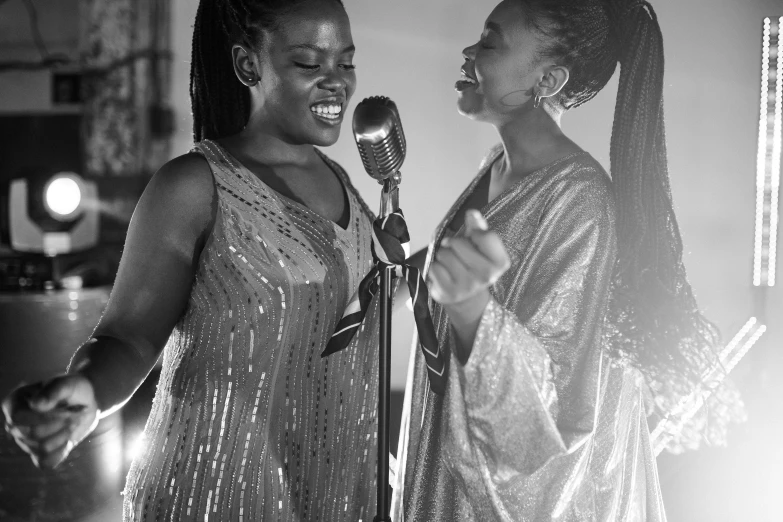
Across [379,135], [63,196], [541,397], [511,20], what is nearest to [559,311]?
[541,397]

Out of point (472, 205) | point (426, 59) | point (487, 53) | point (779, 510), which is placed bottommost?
point (779, 510)

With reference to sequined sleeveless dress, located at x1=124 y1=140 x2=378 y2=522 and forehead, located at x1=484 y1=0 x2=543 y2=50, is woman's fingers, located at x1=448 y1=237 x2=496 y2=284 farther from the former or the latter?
forehead, located at x1=484 y1=0 x2=543 y2=50

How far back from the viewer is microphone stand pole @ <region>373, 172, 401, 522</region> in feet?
3.26

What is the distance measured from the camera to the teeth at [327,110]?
49.3 inches

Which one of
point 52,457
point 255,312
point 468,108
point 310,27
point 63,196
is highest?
point 310,27

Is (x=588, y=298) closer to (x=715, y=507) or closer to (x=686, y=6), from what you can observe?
(x=715, y=507)

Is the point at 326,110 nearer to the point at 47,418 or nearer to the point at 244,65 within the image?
the point at 244,65

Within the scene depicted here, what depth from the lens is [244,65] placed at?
1279mm

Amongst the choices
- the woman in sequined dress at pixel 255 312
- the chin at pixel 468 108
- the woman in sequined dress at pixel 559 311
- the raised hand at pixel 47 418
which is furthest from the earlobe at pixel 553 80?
the raised hand at pixel 47 418

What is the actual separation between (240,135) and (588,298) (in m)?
0.61

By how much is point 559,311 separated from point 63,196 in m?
3.41

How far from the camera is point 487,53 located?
1.29 meters

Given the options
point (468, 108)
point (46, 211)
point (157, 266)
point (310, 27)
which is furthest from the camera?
point (46, 211)

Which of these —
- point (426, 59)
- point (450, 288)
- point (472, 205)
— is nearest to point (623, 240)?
point (472, 205)
